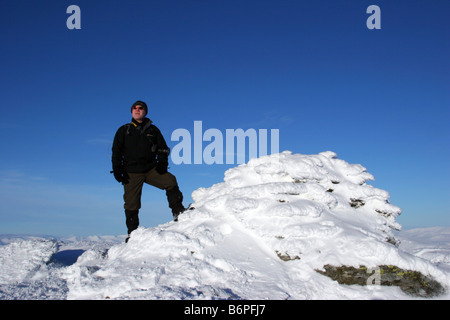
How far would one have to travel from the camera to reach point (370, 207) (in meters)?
9.35

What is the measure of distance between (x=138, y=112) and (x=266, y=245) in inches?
202

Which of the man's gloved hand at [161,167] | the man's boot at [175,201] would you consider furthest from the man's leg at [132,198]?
the man's boot at [175,201]

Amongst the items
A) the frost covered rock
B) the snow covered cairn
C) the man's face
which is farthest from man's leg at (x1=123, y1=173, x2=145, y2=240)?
the snow covered cairn

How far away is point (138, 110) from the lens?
9.00 meters

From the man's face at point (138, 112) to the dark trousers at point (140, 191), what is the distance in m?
1.58

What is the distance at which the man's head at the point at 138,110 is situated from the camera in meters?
8.98

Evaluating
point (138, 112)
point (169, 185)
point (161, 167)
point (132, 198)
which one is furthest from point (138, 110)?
point (132, 198)

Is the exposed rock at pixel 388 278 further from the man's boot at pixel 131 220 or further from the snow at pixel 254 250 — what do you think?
the man's boot at pixel 131 220

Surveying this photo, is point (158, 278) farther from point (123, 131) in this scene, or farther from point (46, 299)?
point (123, 131)

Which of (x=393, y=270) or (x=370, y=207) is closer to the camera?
(x=393, y=270)

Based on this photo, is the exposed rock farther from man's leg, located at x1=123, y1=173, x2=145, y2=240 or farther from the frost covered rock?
man's leg, located at x1=123, y1=173, x2=145, y2=240

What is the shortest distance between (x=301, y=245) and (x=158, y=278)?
325 centimetres

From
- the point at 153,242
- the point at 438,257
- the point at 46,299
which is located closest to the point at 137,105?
the point at 153,242

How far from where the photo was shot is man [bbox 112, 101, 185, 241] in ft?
29.4
